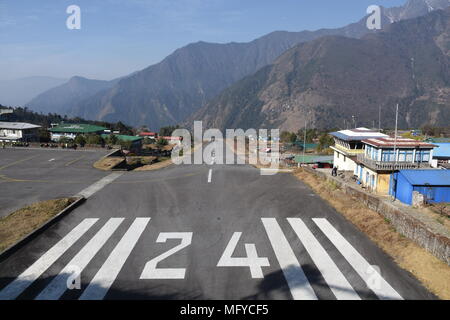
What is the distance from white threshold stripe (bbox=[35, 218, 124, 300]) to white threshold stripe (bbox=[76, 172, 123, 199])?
9.01m

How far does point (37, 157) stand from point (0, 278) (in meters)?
47.1

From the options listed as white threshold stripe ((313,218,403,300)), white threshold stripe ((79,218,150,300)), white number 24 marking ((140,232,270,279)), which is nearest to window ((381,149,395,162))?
white threshold stripe ((313,218,403,300))

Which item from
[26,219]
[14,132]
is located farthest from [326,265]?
[14,132]

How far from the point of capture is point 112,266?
62.0 ft

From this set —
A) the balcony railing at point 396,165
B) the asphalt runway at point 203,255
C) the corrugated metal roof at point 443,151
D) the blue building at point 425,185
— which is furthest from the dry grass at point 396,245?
the corrugated metal roof at point 443,151

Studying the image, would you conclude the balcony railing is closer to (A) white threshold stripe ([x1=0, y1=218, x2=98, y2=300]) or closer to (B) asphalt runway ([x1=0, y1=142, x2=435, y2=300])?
(B) asphalt runway ([x1=0, y1=142, x2=435, y2=300])

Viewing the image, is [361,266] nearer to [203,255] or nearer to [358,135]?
[203,255]

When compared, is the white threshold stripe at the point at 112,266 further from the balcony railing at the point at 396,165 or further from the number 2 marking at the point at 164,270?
the balcony railing at the point at 396,165

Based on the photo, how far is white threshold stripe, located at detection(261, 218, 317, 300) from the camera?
16.5 meters

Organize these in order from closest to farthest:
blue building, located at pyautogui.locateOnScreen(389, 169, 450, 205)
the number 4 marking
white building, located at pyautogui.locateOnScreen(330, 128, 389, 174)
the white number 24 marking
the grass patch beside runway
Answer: the white number 24 marking
the number 4 marking
blue building, located at pyautogui.locateOnScreen(389, 169, 450, 205)
the grass patch beside runway
white building, located at pyautogui.locateOnScreen(330, 128, 389, 174)

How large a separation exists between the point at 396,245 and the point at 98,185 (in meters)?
29.3

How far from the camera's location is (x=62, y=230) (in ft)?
79.2
